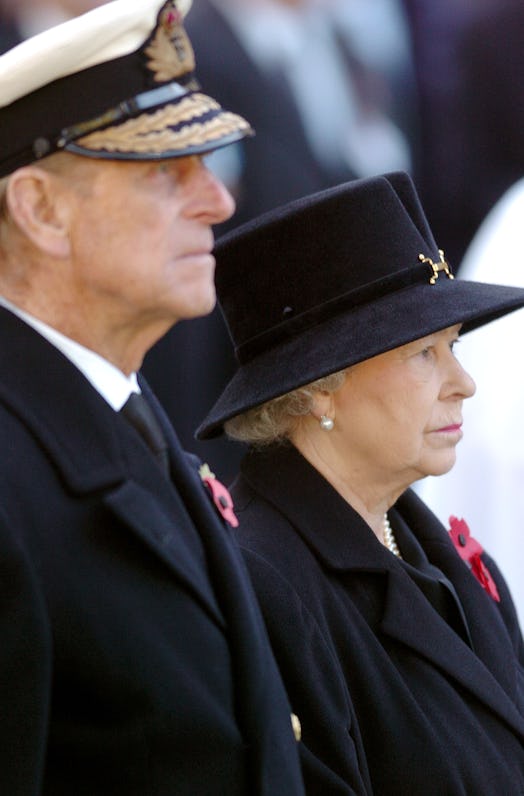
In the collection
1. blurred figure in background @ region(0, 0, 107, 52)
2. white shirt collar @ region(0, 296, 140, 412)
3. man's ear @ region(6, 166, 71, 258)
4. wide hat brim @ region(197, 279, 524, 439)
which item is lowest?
wide hat brim @ region(197, 279, 524, 439)

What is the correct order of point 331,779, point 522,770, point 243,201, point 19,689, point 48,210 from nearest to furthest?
point 19,689 → point 48,210 → point 331,779 → point 522,770 → point 243,201

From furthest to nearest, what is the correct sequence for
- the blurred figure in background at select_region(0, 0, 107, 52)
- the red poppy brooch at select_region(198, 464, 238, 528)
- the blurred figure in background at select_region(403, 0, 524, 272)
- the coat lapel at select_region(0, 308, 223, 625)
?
the blurred figure in background at select_region(403, 0, 524, 272) < the blurred figure in background at select_region(0, 0, 107, 52) < the red poppy brooch at select_region(198, 464, 238, 528) < the coat lapel at select_region(0, 308, 223, 625)

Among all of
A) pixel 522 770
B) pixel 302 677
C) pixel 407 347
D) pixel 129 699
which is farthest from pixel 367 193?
pixel 129 699

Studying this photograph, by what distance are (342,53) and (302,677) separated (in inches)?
100

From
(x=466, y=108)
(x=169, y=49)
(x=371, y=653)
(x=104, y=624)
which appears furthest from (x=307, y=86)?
(x=104, y=624)

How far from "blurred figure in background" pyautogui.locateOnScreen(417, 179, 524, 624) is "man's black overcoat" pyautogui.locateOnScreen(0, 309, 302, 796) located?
2.53 m

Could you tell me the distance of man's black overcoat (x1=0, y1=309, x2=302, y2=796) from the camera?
166 centimetres

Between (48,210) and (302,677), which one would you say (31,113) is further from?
(302,677)

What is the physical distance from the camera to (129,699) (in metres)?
1.72

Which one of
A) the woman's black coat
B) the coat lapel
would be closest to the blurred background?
the woman's black coat

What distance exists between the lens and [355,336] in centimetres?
263

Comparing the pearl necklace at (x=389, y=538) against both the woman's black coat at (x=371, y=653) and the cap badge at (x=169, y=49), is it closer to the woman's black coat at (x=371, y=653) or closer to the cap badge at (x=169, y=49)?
the woman's black coat at (x=371, y=653)

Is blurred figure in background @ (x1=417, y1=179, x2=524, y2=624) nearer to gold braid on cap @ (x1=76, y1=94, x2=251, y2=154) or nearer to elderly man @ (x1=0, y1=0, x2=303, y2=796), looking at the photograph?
elderly man @ (x1=0, y1=0, x2=303, y2=796)

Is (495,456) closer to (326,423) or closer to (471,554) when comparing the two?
(471,554)
